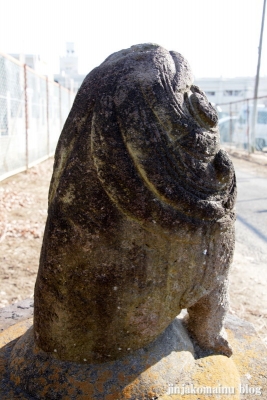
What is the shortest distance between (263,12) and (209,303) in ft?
56.1

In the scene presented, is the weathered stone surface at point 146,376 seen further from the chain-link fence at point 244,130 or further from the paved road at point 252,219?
the chain-link fence at point 244,130

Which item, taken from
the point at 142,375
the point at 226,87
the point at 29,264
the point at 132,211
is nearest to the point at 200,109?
the point at 132,211

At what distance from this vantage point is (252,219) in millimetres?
5941

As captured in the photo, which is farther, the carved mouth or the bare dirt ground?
the bare dirt ground

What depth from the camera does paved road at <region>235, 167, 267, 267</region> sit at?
4707 millimetres

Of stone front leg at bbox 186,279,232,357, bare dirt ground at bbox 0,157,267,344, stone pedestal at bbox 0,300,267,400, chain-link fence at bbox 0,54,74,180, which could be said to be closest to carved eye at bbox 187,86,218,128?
stone front leg at bbox 186,279,232,357

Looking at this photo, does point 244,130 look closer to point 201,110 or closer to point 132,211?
point 201,110

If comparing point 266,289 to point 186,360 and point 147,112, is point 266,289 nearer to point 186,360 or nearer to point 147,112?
point 186,360

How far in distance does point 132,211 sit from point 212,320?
0.72 meters

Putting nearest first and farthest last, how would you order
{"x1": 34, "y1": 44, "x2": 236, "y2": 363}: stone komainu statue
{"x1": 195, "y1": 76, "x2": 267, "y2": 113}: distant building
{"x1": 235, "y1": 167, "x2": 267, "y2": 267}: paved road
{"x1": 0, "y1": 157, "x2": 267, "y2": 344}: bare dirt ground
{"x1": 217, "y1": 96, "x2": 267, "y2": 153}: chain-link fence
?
{"x1": 34, "y1": 44, "x2": 236, "y2": 363}: stone komainu statue < {"x1": 0, "y1": 157, "x2": 267, "y2": 344}: bare dirt ground < {"x1": 235, "y1": 167, "x2": 267, "y2": 267}: paved road < {"x1": 217, "y1": 96, "x2": 267, "y2": 153}: chain-link fence < {"x1": 195, "y1": 76, "x2": 267, "y2": 113}: distant building

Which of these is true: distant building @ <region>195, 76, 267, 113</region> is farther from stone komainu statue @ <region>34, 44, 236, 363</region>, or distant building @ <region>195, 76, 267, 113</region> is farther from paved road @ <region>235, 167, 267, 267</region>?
stone komainu statue @ <region>34, 44, 236, 363</region>

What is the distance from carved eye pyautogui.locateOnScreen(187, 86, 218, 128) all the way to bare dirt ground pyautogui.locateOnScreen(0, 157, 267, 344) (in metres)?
1.87

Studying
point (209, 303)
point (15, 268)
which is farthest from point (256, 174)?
point (209, 303)

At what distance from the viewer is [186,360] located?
170 centimetres
